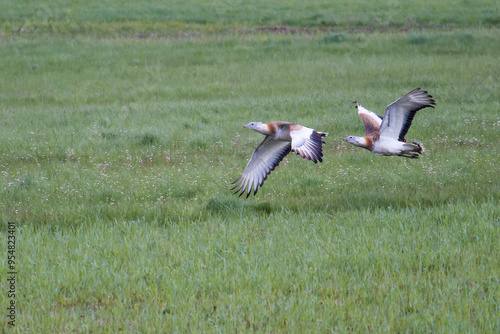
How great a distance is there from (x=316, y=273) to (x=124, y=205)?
3299 mm

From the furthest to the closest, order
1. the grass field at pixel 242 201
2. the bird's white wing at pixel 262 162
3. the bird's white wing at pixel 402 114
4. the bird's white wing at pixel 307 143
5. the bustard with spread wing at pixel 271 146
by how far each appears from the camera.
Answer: the bird's white wing at pixel 262 162
the bird's white wing at pixel 402 114
the bustard with spread wing at pixel 271 146
the bird's white wing at pixel 307 143
the grass field at pixel 242 201

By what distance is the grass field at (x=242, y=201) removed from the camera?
193 inches

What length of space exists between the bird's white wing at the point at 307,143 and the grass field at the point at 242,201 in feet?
3.77

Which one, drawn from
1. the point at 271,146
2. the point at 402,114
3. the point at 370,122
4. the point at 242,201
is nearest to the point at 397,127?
the point at 402,114

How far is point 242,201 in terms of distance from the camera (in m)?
7.73

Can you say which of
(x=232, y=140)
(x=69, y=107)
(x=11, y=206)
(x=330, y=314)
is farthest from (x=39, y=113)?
(x=330, y=314)

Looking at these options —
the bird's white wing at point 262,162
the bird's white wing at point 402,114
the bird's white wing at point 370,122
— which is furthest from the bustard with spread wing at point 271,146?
the bird's white wing at point 402,114

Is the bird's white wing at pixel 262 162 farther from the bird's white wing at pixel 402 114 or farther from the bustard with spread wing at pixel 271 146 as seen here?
the bird's white wing at pixel 402 114

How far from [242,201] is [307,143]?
94.5 inches

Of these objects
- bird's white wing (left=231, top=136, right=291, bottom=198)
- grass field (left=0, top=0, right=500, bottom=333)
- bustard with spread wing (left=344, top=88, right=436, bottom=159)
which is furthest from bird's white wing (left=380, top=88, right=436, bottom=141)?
bird's white wing (left=231, top=136, right=291, bottom=198)

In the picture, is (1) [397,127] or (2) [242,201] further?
(2) [242,201]

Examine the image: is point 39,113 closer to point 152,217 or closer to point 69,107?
point 69,107

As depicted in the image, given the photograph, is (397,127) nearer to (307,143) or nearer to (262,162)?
(307,143)

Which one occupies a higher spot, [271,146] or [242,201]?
[271,146]
